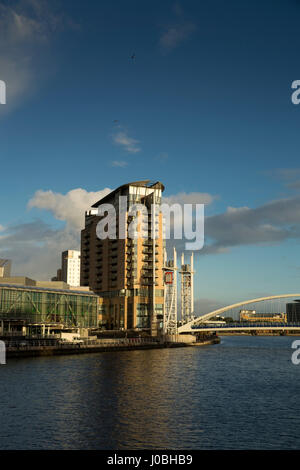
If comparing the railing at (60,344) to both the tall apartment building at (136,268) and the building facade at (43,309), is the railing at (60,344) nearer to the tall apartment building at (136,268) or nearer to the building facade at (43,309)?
the building facade at (43,309)

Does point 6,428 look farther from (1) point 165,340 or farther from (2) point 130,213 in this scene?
(2) point 130,213

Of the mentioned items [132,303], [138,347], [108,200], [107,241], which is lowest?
[138,347]

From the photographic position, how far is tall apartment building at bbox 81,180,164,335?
152000mm

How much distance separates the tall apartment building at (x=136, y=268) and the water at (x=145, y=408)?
261ft

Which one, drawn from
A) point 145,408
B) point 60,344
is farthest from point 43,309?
point 145,408

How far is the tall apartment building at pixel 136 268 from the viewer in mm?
152000

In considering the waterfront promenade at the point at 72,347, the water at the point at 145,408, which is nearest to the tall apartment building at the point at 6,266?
the waterfront promenade at the point at 72,347

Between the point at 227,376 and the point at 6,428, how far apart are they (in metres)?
38.6

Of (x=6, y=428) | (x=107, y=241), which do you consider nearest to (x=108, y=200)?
(x=107, y=241)

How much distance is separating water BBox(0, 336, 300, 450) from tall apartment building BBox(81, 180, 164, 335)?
79468 millimetres

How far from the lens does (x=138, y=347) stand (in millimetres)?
109938

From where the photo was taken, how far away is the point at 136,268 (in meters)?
155

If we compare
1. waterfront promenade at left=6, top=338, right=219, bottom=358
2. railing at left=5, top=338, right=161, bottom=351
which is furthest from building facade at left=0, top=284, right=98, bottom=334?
waterfront promenade at left=6, top=338, right=219, bottom=358

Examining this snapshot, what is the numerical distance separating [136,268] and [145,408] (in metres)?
113
